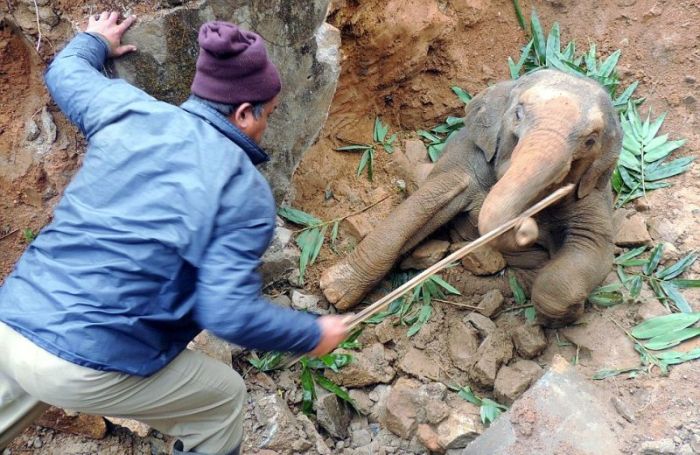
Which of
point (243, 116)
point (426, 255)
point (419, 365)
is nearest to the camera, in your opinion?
point (243, 116)

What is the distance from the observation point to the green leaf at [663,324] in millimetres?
4039

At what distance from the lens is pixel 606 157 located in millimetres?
4348

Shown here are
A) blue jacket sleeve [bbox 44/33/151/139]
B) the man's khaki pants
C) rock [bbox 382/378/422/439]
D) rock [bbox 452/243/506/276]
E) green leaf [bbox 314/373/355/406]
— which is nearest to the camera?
the man's khaki pants

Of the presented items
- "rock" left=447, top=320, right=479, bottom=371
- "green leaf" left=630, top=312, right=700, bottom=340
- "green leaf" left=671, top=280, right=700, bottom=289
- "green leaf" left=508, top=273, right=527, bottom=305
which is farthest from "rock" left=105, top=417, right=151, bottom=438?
"green leaf" left=671, top=280, right=700, bottom=289

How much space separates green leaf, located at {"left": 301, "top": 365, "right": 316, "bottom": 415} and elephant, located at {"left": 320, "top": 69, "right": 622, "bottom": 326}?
0.62 m

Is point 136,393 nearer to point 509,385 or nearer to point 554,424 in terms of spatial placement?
point 554,424

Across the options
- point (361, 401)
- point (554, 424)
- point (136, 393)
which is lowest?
point (361, 401)

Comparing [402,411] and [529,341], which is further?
[529,341]

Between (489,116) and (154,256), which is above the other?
(154,256)

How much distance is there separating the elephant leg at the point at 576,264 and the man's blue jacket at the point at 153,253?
208 cm

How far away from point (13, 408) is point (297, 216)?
7.71 feet

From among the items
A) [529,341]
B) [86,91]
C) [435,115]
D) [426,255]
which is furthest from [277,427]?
[435,115]

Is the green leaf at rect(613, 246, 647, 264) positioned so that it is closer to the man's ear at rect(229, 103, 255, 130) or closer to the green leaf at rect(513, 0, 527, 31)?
the green leaf at rect(513, 0, 527, 31)

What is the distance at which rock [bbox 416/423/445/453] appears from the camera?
12.6 feet
